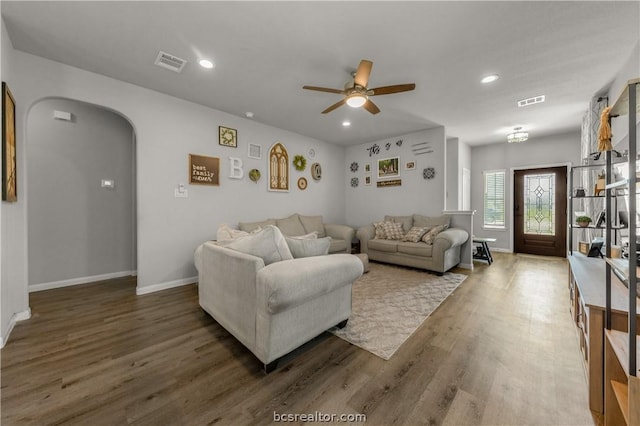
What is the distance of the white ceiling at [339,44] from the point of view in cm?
190

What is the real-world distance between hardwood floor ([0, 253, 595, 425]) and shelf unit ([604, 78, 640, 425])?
0.87 ft

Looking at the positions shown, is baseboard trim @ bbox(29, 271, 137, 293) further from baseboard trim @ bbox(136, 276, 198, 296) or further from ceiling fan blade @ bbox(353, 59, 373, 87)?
ceiling fan blade @ bbox(353, 59, 373, 87)

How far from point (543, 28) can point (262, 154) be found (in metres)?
3.86

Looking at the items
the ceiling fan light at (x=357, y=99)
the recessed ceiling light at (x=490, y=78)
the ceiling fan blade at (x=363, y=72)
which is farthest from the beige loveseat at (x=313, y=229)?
the recessed ceiling light at (x=490, y=78)

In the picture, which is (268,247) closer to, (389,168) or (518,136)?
(389,168)

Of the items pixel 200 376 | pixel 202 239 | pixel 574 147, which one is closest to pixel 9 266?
pixel 202 239

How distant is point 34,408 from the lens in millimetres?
1372

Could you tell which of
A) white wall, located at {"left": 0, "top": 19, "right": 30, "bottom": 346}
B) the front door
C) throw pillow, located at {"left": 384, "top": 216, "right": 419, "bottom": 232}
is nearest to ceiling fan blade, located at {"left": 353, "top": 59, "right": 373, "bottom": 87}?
white wall, located at {"left": 0, "top": 19, "right": 30, "bottom": 346}

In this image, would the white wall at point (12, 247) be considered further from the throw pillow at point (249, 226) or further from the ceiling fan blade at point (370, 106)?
the ceiling fan blade at point (370, 106)

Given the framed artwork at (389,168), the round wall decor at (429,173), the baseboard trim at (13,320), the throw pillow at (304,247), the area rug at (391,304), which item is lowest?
the area rug at (391,304)

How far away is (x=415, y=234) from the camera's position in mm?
4461

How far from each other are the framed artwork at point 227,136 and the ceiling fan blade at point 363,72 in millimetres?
2417

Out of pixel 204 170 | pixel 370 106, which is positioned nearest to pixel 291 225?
pixel 204 170

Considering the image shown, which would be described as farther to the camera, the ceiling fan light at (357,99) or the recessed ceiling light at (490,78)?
the recessed ceiling light at (490,78)
